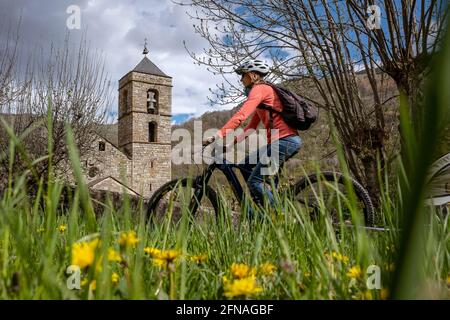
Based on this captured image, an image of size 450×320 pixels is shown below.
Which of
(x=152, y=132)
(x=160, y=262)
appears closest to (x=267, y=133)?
(x=160, y=262)

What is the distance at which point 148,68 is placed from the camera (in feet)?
128

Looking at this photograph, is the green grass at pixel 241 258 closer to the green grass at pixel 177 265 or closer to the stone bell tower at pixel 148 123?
the green grass at pixel 177 265

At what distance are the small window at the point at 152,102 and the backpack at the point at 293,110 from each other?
114 ft

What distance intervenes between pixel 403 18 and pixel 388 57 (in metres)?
0.36

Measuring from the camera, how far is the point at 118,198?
6.98 metres

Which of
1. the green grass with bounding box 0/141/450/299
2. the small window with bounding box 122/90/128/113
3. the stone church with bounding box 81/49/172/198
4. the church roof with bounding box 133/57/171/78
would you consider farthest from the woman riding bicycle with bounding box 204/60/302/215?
the small window with bounding box 122/90/128/113

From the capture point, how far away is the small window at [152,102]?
3706 cm

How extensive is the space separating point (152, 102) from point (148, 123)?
83.0 inches

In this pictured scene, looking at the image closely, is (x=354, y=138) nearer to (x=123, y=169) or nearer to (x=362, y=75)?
(x=362, y=75)

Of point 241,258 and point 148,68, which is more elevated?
point 148,68

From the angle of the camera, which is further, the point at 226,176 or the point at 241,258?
the point at 226,176

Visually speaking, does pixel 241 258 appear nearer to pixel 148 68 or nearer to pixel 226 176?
pixel 226 176

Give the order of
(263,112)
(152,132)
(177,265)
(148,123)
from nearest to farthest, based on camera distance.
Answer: (177,265)
(263,112)
(148,123)
(152,132)

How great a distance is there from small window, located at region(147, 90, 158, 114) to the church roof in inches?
73.2
